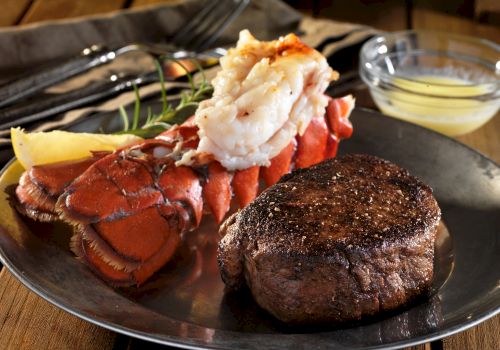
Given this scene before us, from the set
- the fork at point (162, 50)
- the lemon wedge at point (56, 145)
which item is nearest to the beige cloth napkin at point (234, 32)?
the fork at point (162, 50)

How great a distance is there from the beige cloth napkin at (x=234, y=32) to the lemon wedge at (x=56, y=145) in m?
0.37

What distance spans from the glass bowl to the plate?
362 mm

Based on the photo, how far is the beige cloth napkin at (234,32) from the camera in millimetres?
2631

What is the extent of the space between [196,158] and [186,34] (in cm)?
138

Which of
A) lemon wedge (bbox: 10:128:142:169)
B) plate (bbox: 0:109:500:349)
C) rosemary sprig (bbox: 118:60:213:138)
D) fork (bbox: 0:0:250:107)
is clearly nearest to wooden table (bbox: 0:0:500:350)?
plate (bbox: 0:109:500:349)

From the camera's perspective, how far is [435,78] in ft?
9.39

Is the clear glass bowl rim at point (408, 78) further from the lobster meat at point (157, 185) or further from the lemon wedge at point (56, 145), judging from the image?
the lemon wedge at point (56, 145)

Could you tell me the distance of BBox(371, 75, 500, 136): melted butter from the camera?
2.55 metres

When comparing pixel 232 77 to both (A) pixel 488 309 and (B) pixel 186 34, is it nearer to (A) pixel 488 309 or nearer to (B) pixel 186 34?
(A) pixel 488 309

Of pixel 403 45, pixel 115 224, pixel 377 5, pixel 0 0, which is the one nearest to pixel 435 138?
pixel 403 45

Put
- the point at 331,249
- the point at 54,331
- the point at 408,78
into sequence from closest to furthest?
the point at 331,249
the point at 54,331
the point at 408,78

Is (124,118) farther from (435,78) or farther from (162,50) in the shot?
(435,78)

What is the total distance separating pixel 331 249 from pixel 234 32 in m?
1.99

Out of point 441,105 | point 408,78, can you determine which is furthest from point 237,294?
point 408,78
